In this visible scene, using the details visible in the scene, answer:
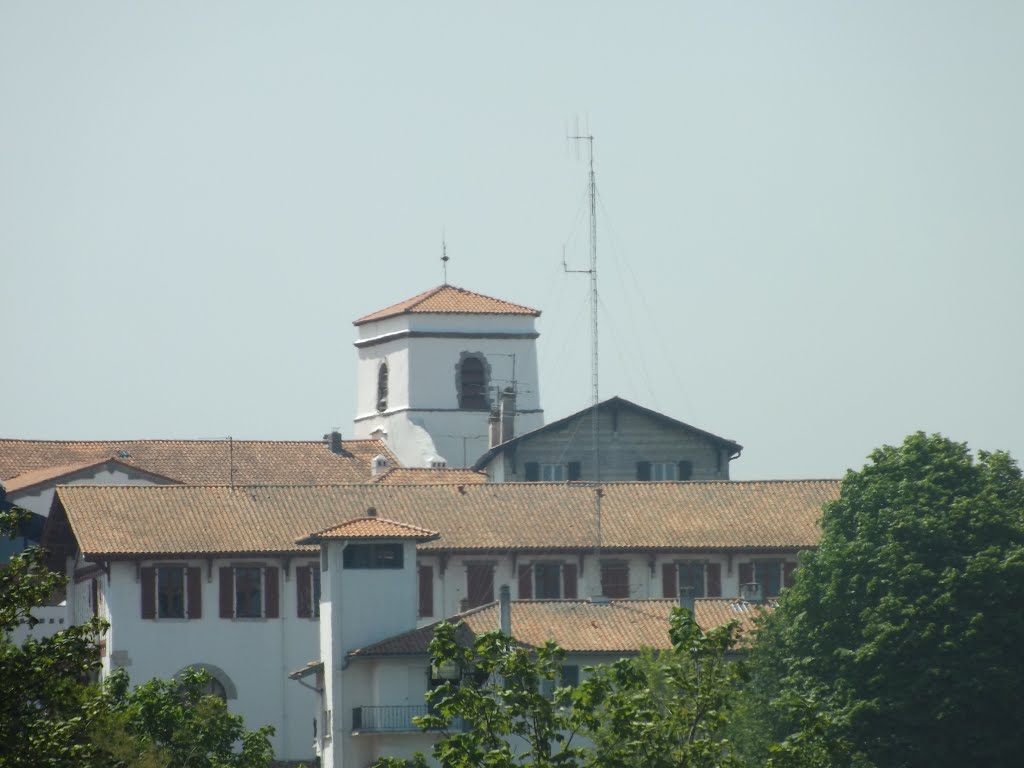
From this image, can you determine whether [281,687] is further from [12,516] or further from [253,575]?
[12,516]

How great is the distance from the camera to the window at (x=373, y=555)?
7544 centimetres

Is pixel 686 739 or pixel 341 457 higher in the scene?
pixel 341 457

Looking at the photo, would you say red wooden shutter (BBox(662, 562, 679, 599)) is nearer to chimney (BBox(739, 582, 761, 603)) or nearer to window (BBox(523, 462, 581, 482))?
chimney (BBox(739, 582, 761, 603))

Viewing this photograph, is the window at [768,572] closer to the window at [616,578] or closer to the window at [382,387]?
the window at [616,578]

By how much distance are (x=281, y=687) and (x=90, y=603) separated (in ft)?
20.1

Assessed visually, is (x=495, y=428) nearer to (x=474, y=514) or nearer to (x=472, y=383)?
(x=472, y=383)

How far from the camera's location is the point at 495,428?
10700cm

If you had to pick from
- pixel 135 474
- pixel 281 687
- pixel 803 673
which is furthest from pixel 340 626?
pixel 135 474

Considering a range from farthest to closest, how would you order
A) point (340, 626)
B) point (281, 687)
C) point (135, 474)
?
point (135, 474), point (281, 687), point (340, 626)

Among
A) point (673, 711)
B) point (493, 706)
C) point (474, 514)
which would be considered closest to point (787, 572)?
point (474, 514)

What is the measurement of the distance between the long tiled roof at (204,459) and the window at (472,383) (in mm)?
11710

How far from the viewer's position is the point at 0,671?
124 feet

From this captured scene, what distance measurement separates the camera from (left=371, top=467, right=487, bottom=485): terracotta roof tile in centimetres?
9394

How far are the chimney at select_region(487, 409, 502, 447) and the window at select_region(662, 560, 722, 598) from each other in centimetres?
2236
